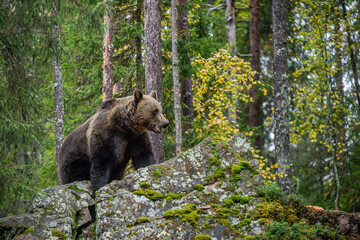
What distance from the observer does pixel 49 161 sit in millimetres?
16281

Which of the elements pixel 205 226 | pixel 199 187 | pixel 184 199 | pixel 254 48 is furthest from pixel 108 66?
pixel 254 48

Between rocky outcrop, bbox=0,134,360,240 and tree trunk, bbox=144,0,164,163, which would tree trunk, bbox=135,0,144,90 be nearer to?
tree trunk, bbox=144,0,164,163

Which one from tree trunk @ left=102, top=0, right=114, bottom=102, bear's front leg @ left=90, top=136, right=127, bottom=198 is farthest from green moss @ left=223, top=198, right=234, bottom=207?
tree trunk @ left=102, top=0, right=114, bottom=102

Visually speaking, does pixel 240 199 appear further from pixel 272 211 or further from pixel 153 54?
pixel 153 54

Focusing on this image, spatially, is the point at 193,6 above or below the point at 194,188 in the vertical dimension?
above

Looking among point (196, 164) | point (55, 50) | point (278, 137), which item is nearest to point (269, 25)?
point (278, 137)

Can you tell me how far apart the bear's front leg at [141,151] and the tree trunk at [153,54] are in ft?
8.67

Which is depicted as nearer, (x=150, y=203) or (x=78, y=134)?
(x=150, y=203)

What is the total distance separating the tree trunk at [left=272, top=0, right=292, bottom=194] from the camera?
12.4 metres

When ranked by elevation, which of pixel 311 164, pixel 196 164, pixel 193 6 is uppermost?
pixel 193 6

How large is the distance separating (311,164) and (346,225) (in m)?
13.5

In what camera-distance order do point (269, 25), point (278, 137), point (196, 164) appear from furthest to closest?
point (269, 25)
point (278, 137)
point (196, 164)

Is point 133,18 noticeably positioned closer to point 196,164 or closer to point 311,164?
point 196,164

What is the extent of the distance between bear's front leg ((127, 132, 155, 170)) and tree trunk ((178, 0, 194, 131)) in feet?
17.7
